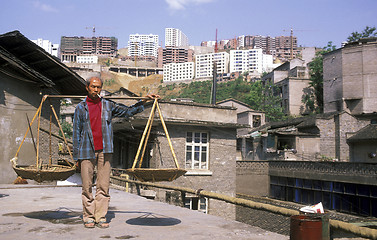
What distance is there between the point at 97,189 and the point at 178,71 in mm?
146675

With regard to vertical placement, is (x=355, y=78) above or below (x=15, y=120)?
above

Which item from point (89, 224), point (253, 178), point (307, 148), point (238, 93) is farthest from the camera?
point (238, 93)

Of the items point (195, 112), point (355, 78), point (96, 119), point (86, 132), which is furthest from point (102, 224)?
point (355, 78)

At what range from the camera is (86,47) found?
18938 cm

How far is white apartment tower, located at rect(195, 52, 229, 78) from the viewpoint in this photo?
152m

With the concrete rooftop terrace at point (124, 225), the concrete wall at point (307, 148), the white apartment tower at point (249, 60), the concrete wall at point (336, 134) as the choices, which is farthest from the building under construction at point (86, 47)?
the concrete rooftop terrace at point (124, 225)

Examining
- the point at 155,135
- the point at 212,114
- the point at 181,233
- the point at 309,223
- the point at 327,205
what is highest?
the point at 212,114

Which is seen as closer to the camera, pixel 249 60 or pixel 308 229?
pixel 308 229

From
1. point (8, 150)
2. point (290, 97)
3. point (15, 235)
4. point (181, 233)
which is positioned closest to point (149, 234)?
point (181, 233)

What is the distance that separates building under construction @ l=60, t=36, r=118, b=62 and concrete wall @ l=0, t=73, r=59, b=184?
153m

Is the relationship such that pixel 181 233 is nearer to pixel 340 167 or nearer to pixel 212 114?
pixel 212 114

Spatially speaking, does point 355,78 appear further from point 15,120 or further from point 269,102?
point 15,120

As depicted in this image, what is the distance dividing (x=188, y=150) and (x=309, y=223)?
19.5 m

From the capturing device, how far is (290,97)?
197ft
